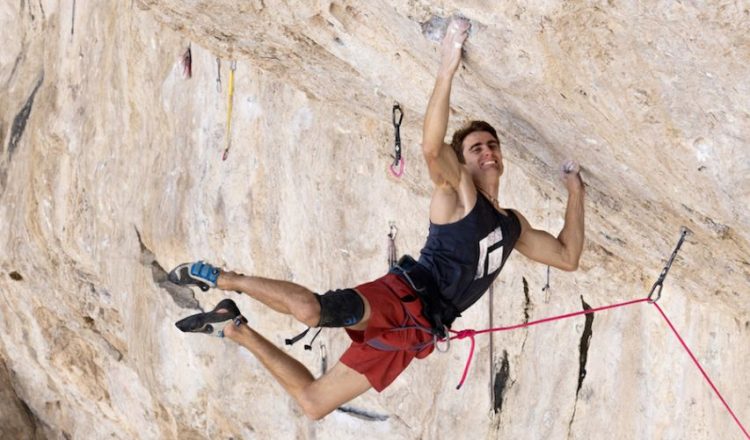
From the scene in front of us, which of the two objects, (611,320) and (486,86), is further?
(611,320)

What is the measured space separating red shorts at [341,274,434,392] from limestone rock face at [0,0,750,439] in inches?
36.4

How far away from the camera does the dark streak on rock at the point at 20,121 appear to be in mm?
7906

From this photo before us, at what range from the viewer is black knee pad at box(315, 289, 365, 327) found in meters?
3.90

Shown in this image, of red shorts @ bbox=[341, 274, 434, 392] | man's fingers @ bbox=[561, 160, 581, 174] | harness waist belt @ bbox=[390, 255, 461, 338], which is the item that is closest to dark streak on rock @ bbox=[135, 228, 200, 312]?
red shorts @ bbox=[341, 274, 434, 392]

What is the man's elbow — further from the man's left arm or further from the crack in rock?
the crack in rock

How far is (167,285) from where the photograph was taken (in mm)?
7262

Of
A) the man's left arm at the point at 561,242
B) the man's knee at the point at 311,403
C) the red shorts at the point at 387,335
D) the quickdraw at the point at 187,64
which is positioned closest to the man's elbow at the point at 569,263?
the man's left arm at the point at 561,242

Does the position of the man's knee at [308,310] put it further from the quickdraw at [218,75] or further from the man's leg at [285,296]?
the quickdraw at [218,75]

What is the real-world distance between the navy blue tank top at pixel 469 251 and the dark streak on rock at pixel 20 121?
4801mm

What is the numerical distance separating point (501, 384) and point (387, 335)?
201 centimetres

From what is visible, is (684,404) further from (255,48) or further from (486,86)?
(255,48)

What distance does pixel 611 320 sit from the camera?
5426 millimetres

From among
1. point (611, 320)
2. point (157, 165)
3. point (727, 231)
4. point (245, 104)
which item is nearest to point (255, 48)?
point (245, 104)

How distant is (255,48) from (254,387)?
2.69 metres
